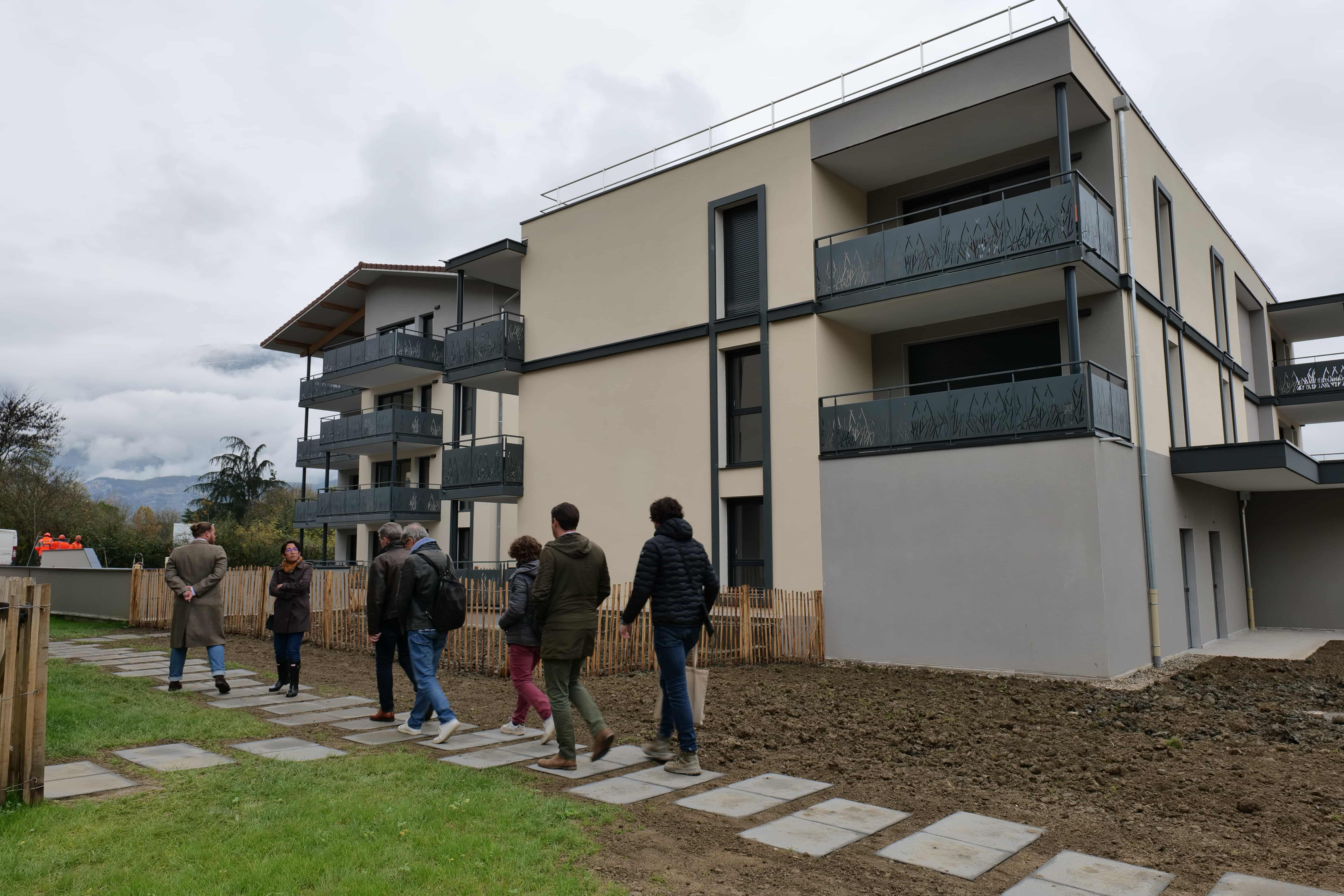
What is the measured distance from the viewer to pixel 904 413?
12.6 meters

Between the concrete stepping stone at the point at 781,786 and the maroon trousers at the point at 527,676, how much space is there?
1.86m

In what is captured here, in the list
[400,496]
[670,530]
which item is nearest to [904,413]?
[670,530]

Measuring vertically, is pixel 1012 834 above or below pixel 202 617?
below

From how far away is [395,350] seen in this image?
2548 centimetres

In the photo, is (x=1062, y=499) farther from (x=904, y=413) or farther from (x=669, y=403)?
(x=669, y=403)

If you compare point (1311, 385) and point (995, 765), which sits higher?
point (1311, 385)

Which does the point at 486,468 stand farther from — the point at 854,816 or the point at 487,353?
the point at 854,816

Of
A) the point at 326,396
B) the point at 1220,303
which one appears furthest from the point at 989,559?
the point at 326,396

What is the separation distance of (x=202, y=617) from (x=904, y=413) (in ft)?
30.8

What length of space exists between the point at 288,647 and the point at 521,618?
385cm

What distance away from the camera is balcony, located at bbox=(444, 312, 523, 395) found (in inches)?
715

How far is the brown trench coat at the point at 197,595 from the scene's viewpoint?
9.41 metres

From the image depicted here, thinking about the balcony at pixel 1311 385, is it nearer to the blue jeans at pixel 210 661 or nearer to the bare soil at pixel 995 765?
the bare soil at pixel 995 765

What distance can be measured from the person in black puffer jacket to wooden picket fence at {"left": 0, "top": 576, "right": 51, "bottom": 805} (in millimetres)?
3598
